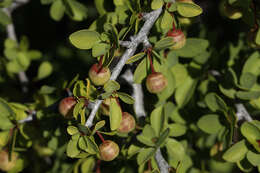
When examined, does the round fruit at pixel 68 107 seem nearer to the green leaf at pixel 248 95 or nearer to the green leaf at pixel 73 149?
the green leaf at pixel 73 149

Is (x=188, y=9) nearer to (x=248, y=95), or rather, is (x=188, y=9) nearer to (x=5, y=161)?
(x=248, y=95)

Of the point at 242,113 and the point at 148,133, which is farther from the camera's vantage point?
the point at 242,113

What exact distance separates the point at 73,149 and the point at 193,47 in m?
0.74

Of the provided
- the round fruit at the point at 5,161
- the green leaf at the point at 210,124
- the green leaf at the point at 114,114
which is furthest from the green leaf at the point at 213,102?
the round fruit at the point at 5,161

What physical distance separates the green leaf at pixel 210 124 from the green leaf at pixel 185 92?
0.13m

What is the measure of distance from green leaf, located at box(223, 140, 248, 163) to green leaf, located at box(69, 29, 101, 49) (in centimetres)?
68

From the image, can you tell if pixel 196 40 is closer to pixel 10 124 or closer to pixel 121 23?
pixel 121 23

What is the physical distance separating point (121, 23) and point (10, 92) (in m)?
1.09

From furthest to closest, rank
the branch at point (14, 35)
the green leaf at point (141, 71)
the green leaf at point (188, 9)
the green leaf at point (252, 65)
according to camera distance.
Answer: the branch at point (14, 35) → the green leaf at point (252, 65) → the green leaf at point (141, 71) → the green leaf at point (188, 9)

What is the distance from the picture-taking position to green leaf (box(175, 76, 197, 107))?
1.47m

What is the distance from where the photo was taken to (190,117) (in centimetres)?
159

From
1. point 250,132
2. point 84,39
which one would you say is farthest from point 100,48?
point 250,132

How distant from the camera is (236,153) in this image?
1.23 metres

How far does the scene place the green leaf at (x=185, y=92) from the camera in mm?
1474
